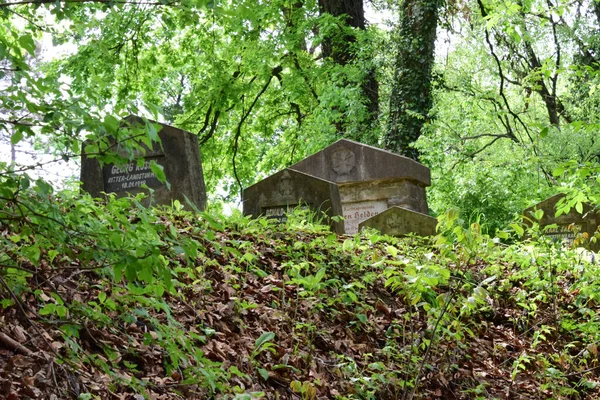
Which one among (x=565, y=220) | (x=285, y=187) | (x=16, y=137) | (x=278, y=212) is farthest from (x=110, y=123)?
(x=565, y=220)

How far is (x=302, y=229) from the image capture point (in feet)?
23.7

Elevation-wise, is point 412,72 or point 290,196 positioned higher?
point 412,72

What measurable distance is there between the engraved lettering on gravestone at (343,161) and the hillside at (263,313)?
15.1 ft

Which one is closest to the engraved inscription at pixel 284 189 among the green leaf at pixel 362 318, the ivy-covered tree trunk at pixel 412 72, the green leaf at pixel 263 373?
Result: the green leaf at pixel 362 318

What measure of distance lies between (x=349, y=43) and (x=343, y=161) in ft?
18.4

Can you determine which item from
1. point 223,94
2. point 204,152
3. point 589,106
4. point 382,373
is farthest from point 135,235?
point 589,106

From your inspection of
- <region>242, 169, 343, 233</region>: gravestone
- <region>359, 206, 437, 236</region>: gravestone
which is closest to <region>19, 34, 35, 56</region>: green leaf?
<region>242, 169, 343, 233</region>: gravestone

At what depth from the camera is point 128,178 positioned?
918cm

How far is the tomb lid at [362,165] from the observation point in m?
12.0

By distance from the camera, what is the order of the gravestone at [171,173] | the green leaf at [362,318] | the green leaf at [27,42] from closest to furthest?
the green leaf at [27,42], the green leaf at [362,318], the gravestone at [171,173]

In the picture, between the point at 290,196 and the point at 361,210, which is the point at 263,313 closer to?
the point at 290,196

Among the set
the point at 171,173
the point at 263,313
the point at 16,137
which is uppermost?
the point at 171,173

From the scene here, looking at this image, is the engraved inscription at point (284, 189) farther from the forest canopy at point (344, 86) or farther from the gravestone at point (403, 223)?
the forest canopy at point (344, 86)

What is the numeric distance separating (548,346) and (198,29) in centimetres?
1396
